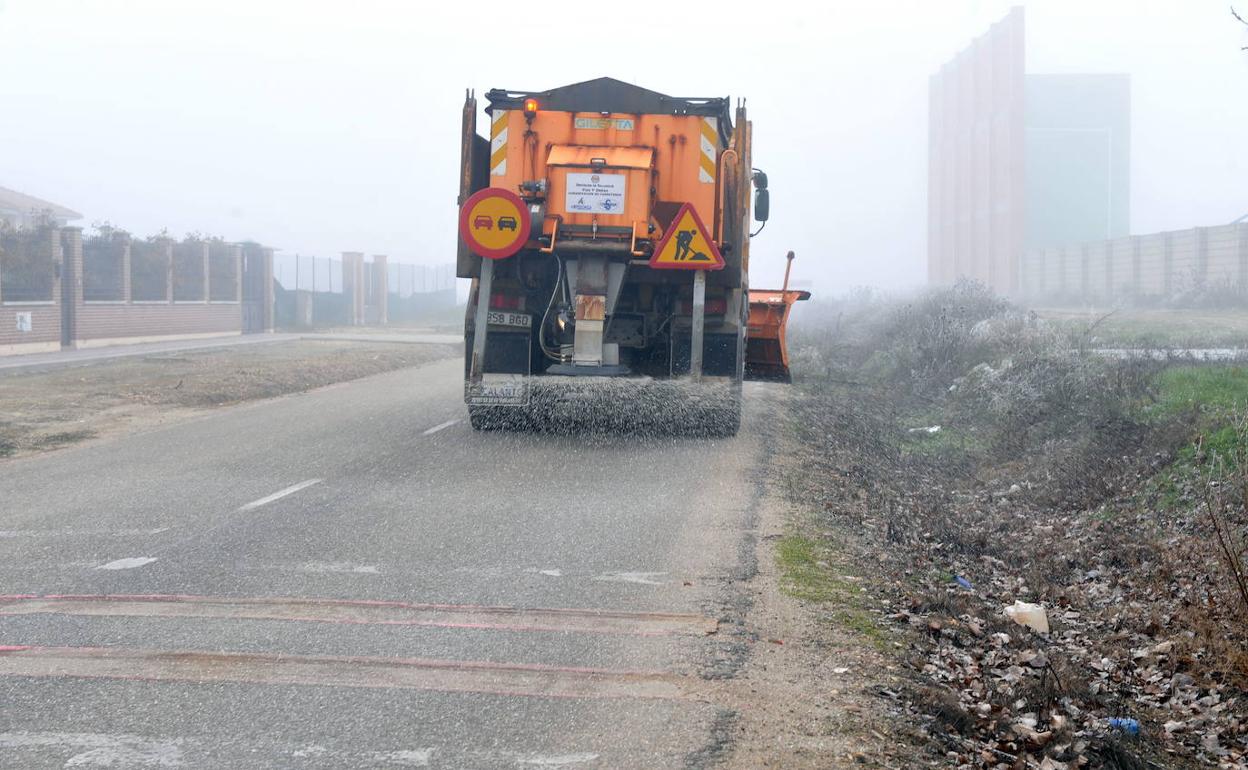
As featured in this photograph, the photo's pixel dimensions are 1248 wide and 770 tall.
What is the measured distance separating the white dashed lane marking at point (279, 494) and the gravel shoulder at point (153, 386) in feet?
14.4

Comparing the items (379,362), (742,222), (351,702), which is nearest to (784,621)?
→ (351,702)

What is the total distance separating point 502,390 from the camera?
12336 mm

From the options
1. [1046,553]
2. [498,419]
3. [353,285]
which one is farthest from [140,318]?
[1046,553]

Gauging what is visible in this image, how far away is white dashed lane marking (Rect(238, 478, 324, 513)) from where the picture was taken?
8992 millimetres

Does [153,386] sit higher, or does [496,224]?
[496,224]

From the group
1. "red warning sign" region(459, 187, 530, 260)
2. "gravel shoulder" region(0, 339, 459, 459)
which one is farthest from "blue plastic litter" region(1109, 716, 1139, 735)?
"gravel shoulder" region(0, 339, 459, 459)

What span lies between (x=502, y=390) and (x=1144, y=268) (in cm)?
3182

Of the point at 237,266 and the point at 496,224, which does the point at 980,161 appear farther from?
the point at 496,224

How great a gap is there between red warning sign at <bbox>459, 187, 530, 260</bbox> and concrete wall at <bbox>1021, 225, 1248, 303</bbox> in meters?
27.1

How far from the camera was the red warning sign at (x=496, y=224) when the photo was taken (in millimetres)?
11812

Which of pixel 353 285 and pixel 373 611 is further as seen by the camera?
pixel 353 285

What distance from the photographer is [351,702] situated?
15.6 ft

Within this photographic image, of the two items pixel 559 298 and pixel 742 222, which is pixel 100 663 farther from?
pixel 742 222

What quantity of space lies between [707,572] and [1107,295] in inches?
1477
